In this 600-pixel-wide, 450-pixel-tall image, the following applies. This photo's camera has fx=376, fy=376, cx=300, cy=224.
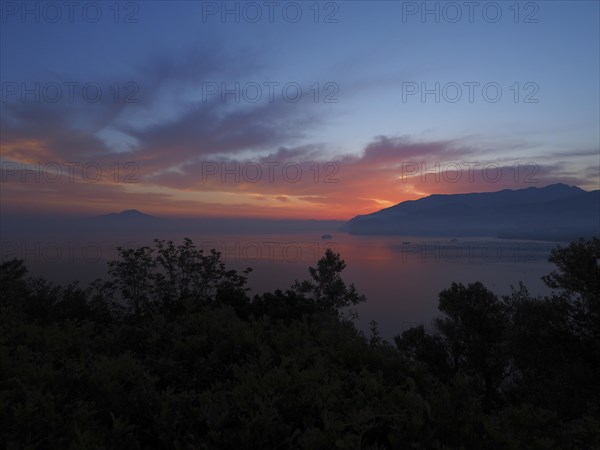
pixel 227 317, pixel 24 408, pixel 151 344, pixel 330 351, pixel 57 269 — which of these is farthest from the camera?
pixel 57 269

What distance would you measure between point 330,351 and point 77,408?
2470mm

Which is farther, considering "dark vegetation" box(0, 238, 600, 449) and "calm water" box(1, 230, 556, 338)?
"calm water" box(1, 230, 556, 338)

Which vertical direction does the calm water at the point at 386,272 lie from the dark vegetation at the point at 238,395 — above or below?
below

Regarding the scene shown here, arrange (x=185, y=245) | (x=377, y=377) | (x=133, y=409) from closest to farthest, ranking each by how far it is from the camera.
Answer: (x=133, y=409)
(x=377, y=377)
(x=185, y=245)

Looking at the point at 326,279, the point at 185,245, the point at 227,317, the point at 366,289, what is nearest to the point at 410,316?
the point at 366,289

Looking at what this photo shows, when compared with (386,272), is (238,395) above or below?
above

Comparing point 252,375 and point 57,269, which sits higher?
point 252,375

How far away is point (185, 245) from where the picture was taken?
2386cm

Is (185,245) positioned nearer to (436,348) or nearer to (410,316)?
(436,348)

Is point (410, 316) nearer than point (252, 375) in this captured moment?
No

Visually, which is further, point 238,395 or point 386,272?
point 386,272

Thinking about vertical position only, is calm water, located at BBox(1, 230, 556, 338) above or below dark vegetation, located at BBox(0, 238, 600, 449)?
below

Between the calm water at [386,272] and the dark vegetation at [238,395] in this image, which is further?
the calm water at [386,272]

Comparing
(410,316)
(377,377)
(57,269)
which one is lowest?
(410,316)
